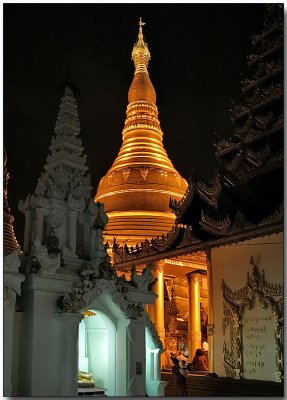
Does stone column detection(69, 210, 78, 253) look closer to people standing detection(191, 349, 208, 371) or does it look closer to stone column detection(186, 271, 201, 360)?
people standing detection(191, 349, 208, 371)

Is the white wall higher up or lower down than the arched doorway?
higher up

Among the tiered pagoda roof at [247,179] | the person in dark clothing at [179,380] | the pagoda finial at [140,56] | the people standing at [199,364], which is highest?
the pagoda finial at [140,56]

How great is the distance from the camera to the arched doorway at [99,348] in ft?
24.5

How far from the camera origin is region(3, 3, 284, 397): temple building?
6680 millimetres

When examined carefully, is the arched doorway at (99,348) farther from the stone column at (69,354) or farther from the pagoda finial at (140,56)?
the pagoda finial at (140,56)

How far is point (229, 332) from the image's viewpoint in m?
10.4

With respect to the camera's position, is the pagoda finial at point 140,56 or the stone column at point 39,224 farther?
the pagoda finial at point 140,56

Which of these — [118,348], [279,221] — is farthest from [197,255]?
[118,348]

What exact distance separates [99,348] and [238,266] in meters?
3.66

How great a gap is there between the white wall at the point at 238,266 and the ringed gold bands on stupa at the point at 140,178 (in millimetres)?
4316

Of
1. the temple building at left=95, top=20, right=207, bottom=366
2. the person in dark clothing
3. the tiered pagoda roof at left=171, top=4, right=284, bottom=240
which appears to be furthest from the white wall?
the temple building at left=95, top=20, right=207, bottom=366

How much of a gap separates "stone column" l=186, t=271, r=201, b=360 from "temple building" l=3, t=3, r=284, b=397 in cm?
3

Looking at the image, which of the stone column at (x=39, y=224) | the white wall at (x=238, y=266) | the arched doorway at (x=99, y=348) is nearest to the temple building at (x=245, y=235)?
the white wall at (x=238, y=266)

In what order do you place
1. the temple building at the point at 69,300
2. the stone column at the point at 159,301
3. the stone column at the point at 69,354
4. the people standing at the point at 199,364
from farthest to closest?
the stone column at the point at 159,301 < the people standing at the point at 199,364 < the stone column at the point at 69,354 < the temple building at the point at 69,300
